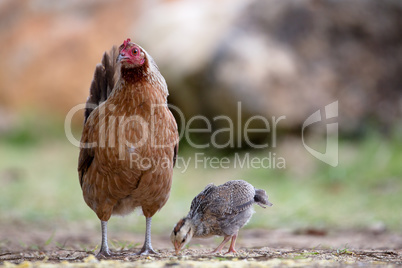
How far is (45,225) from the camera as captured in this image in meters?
6.59

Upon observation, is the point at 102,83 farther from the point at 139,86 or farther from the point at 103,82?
the point at 139,86

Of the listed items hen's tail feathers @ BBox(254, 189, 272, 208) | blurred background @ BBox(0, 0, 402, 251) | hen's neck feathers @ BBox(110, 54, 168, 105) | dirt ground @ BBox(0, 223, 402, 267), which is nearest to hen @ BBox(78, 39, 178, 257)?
hen's neck feathers @ BBox(110, 54, 168, 105)

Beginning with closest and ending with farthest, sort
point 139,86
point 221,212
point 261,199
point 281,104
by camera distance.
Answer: point 139,86 < point 221,212 < point 261,199 < point 281,104

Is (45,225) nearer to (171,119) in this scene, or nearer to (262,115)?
(171,119)

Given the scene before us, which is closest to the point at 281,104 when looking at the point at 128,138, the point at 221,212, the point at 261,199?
the point at 261,199

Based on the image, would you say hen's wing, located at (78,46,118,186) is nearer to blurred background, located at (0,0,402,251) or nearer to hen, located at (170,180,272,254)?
hen, located at (170,180,272,254)

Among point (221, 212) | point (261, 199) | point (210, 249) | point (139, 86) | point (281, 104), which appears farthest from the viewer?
point (281, 104)

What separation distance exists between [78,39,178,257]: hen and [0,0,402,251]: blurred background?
233 centimetres

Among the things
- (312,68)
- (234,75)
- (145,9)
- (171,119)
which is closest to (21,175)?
(234,75)

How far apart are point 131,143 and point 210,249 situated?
1422mm

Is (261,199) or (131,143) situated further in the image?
(261,199)

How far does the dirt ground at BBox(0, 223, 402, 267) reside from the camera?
3.41m

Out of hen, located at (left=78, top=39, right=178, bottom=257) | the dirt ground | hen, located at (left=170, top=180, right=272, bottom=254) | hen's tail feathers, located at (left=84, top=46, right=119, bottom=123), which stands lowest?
the dirt ground

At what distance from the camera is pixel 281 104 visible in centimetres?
937
